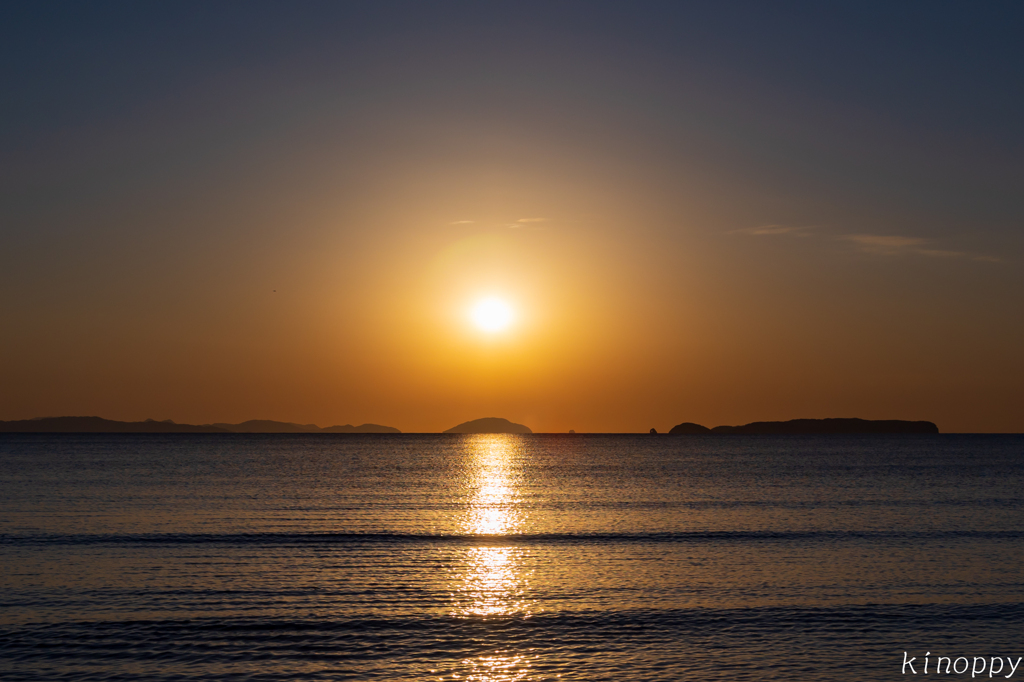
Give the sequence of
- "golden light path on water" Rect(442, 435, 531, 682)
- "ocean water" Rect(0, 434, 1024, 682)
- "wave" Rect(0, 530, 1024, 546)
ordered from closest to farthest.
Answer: "golden light path on water" Rect(442, 435, 531, 682) < "ocean water" Rect(0, 434, 1024, 682) < "wave" Rect(0, 530, 1024, 546)

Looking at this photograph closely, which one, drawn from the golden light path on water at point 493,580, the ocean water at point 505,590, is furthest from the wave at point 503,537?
the golden light path on water at point 493,580

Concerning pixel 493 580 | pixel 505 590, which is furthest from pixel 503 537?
pixel 505 590

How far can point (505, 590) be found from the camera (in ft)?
110

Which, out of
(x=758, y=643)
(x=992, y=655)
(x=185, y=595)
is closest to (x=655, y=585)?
(x=758, y=643)

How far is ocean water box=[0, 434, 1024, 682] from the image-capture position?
945 inches

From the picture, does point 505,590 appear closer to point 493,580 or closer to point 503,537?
point 493,580

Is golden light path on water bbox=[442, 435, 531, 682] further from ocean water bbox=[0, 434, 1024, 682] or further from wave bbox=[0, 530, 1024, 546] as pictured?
wave bbox=[0, 530, 1024, 546]

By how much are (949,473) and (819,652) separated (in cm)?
10623

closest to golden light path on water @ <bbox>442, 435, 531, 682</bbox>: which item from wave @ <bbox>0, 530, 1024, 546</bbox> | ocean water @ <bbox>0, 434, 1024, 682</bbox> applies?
ocean water @ <bbox>0, 434, 1024, 682</bbox>

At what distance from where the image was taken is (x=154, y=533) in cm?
5097

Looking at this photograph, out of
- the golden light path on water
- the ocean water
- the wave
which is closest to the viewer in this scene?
the golden light path on water

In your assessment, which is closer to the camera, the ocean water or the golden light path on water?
the golden light path on water

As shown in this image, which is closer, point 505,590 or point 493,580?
point 505,590

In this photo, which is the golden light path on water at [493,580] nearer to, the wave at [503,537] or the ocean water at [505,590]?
the ocean water at [505,590]
